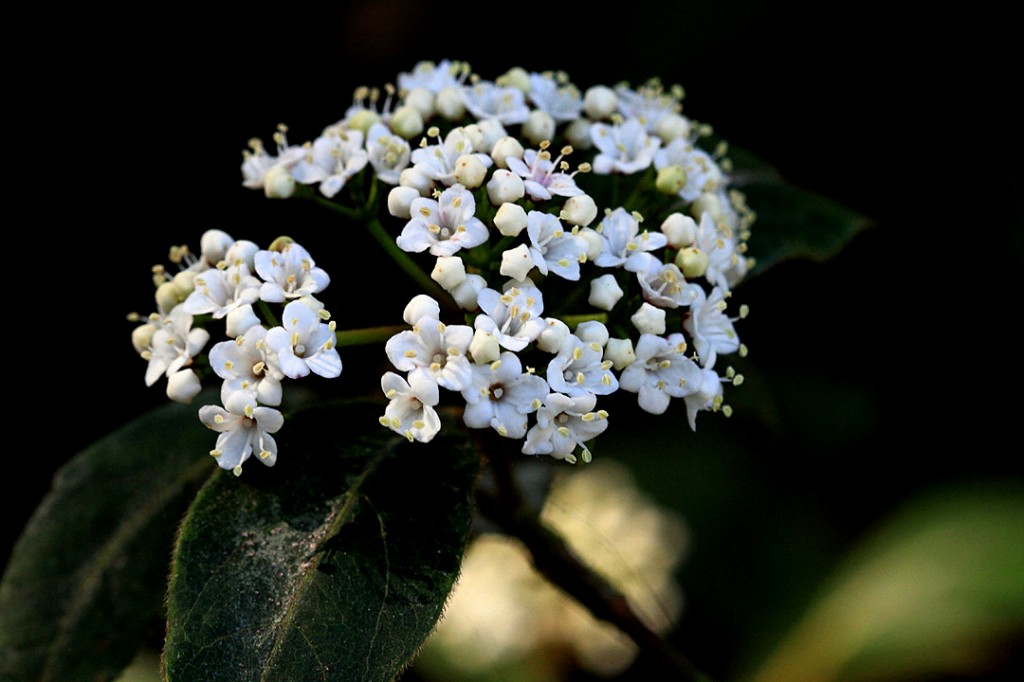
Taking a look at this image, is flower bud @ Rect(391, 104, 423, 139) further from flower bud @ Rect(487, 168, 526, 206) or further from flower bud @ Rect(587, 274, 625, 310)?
flower bud @ Rect(587, 274, 625, 310)

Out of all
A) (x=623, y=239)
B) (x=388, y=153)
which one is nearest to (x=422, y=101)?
(x=388, y=153)

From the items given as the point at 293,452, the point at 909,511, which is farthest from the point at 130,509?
the point at 909,511

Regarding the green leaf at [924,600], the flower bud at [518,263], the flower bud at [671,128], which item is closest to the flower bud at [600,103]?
the flower bud at [671,128]

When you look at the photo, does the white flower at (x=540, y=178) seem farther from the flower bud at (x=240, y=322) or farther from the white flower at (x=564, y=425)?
the flower bud at (x=240, y=322)

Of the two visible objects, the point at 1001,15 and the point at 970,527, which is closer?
the point at 970,527

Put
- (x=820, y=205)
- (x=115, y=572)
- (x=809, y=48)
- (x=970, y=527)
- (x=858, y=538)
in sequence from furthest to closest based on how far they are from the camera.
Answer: (x=809, y=48) < (x=858, y=538) < (x=970, y=527) < (x=820, y=205) < (x=115, y=572)

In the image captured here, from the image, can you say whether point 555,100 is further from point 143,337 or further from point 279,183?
point 143,337

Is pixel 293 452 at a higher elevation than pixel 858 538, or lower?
higher

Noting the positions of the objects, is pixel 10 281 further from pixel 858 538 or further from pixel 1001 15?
pixel 1001 15
